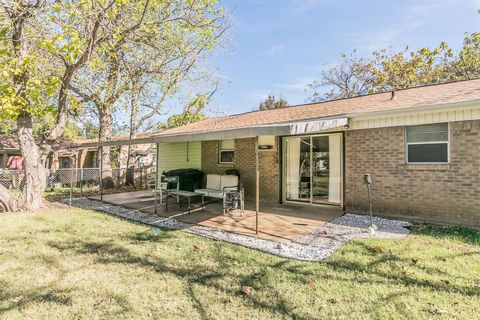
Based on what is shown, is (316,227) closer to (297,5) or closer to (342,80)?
(297,5)

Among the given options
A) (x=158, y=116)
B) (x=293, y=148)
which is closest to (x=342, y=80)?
(x=158, y=116)

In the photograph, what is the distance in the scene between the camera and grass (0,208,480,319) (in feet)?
11.1

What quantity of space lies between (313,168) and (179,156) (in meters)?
7.72

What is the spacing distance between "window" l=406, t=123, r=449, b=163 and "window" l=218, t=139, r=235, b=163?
670 centimetres

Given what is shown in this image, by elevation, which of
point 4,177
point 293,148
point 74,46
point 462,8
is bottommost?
point 4,177

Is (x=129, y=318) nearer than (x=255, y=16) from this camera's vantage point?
Yes

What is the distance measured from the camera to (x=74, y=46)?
7.10 m

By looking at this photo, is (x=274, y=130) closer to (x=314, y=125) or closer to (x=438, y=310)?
(x=314, y=125)

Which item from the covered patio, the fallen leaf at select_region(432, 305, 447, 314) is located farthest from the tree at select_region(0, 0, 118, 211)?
the fallen leaf at select_region(432, 305, 447, 314)

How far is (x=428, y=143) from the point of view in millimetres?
7293

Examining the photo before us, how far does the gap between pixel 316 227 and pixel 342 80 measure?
2389 centimetres

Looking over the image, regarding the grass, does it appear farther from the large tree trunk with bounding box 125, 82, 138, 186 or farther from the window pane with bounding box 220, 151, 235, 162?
the large tree trunk with bounding box 125, 82, 138, 186

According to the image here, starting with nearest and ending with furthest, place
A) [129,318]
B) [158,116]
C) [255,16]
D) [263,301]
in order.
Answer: [129,318], [263,301], [255,16], [158,116]

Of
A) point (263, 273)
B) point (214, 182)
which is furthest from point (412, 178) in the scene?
point (214, 182)
